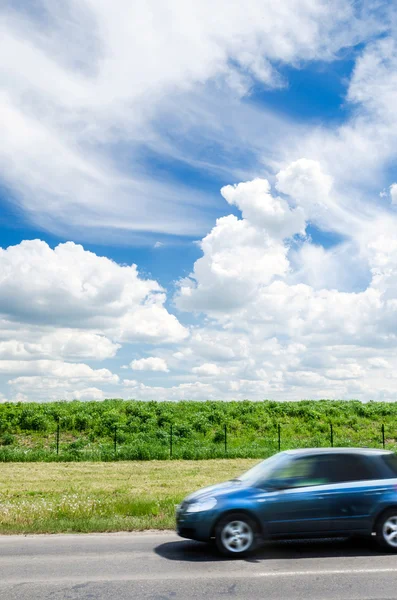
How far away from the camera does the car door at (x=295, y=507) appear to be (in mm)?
9641

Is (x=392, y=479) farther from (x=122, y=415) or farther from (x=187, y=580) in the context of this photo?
(x=122, y=415)

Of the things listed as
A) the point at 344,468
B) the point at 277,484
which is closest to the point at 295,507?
the point at 277,484

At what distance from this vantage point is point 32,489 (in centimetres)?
2216

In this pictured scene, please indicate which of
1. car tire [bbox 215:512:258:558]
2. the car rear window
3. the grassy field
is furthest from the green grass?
car tire [bbox 215:512:258:558]

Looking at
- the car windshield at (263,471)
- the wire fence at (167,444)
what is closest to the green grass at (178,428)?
the wire fence at (167,444)

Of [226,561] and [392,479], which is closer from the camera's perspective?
[226,561]

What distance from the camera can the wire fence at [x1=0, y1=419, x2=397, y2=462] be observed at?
33344 mm

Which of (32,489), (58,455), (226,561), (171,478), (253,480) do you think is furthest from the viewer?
(58,455)

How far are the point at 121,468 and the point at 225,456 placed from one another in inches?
258

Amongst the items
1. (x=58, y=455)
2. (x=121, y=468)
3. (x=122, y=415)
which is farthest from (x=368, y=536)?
(x=122, y=415)

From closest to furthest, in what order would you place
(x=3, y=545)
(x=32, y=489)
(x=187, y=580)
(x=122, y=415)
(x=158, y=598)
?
(x=158, y=598), (x=187, y=580), (x=3, y=545), (x=32, y=489), (x=122, y=415)

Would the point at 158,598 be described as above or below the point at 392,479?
below

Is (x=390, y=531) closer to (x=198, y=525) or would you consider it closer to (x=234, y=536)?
(x=234, y=536)

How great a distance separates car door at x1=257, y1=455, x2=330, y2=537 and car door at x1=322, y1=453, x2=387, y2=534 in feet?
0.53
